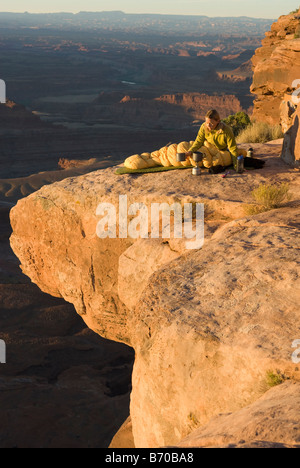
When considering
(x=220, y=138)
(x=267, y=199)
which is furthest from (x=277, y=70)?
(x=267, y=199)

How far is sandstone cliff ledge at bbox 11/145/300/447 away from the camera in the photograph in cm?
382

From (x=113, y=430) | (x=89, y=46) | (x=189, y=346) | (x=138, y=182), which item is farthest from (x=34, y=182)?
(x=89, y=46)

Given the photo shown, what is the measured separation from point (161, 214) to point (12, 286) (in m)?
12.9

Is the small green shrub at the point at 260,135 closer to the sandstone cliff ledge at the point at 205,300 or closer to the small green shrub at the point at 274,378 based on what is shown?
the sandstone cliff ledge at the point at 205,300

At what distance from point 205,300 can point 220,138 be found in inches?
175

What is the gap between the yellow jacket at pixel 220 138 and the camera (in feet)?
26.5

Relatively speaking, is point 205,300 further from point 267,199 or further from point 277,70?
point 277,70

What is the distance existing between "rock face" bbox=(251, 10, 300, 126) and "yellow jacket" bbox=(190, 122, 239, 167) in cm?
621

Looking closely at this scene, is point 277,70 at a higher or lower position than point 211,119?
higher

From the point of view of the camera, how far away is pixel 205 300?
446 cm

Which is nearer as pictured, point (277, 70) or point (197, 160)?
point (197, 160)

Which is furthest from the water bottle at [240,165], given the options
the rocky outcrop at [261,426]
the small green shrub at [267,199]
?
the rocky outcrop at [261,426]

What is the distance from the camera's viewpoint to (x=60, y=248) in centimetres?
867
